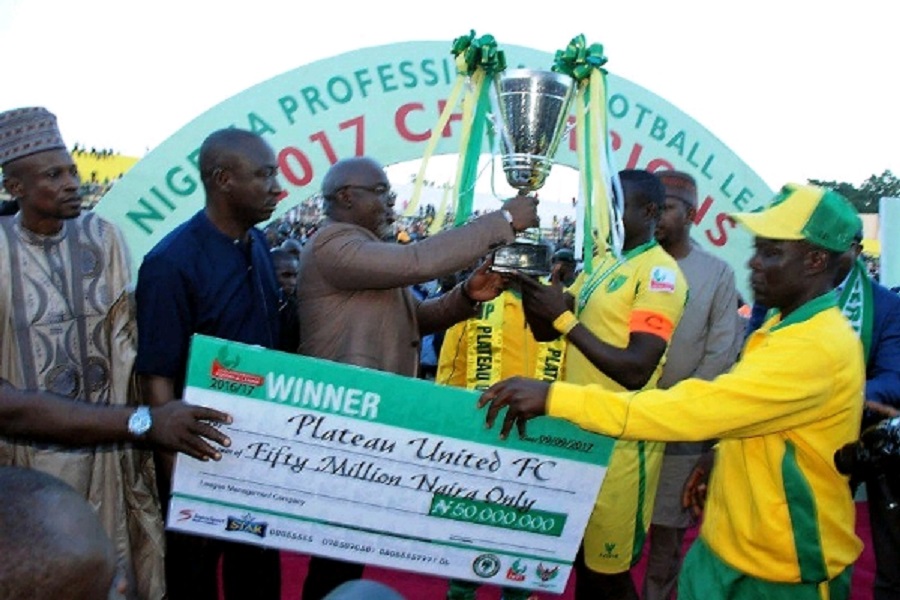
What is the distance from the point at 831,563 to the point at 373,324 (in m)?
1.50

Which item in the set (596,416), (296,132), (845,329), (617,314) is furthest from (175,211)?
(845,329)

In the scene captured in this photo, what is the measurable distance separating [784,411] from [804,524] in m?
0.30

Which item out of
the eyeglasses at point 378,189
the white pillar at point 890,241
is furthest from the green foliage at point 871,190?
the eyeglasses at point 378,189

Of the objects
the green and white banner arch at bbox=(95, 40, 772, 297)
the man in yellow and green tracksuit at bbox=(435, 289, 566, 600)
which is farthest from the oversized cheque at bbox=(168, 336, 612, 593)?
the green and white banner arch at bbox=(95, 40, 772, 297)

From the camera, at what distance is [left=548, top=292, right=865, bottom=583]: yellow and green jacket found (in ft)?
6.65

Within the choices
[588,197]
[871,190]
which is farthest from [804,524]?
[871,190]

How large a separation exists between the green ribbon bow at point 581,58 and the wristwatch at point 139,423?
75.2 inches

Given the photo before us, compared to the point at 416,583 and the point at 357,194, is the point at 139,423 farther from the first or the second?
the point at 416,583

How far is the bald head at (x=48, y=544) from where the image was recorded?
88 cm

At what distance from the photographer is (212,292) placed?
2.54 metres

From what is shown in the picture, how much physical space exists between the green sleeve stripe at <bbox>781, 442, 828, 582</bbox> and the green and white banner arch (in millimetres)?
3413

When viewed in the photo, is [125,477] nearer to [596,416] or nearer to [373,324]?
[373,324]

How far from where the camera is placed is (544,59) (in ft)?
18.3

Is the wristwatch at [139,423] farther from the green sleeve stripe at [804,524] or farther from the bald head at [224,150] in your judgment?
the green sleeve stripe at [804,524]
